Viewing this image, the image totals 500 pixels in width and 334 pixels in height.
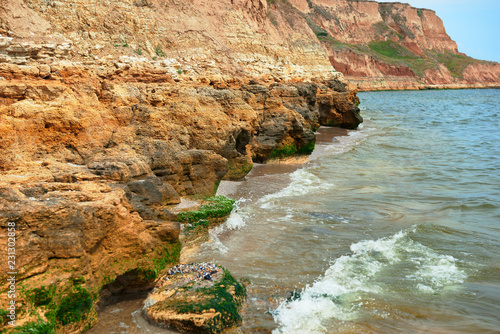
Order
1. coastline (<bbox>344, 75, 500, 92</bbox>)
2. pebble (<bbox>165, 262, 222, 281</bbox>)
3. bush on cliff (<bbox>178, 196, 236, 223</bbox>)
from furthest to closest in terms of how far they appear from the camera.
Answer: coastline (<bbox>344, 75, 500, 92</bbox>) < bush on cliff (<bbox>178, 196, 236, 223</bbox>) < pebble (<bbox>165, 262, 222, 281</bbox>)

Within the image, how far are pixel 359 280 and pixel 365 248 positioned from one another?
121 centimetres

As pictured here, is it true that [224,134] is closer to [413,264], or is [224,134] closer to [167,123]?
[167,123]

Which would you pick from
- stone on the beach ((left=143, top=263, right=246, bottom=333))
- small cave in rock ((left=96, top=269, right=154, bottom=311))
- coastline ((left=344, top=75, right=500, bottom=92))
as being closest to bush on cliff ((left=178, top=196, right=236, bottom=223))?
stone on the beach ((left=143, top=263, right=246, bottom=333))

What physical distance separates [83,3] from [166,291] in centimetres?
1429

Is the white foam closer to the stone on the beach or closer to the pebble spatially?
the stone on the beach

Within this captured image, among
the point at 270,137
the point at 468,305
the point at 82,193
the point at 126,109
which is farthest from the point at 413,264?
the point at 270,137

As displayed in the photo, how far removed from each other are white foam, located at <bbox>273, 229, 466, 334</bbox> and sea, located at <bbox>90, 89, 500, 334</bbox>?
0.02 m

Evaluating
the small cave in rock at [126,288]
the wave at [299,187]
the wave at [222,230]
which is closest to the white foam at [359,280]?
the small cave in rock at [126,288]

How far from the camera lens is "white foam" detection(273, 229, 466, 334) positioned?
4816mm

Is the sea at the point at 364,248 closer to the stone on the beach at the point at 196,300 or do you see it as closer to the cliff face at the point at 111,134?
the stone on the beach at the point at 196,300

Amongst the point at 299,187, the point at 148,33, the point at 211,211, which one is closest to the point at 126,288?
the point at 211,211

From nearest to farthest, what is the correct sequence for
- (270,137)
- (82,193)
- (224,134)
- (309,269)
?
(82,193)
(309,269)
(224,134)
(270,137)

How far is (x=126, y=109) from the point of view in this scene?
26.3 feet

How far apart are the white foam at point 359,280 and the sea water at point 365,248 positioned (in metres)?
0.02
